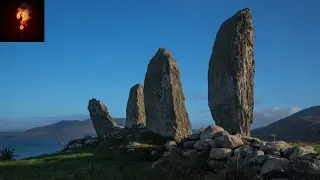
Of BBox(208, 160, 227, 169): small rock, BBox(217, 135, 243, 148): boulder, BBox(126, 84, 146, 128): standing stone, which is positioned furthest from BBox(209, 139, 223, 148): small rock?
BBox(126, 84, 146, 128): standing stone

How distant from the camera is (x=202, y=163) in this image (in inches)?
746

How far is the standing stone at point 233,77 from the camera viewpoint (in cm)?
2561

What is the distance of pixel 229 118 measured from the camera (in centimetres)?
2581

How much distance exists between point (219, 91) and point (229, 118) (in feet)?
5.34

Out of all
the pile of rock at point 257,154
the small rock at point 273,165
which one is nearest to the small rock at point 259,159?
the pile of rock at point 257,154

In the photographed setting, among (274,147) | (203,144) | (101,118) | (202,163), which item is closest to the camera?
(274,147)

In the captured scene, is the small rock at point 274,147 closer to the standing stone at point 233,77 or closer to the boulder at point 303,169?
the boulder at point 303,169

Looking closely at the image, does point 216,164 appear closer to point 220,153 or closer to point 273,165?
point 220,153

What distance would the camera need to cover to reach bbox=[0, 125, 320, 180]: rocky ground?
15.5 metres

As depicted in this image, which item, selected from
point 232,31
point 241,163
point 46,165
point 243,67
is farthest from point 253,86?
point 46,165

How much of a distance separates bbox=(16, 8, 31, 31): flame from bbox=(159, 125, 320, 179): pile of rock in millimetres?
10362

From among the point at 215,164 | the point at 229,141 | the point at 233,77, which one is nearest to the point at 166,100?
the point at 233,77

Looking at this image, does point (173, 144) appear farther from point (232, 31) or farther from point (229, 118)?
point (232, 31)

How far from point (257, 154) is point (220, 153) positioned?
1908 millimetres
